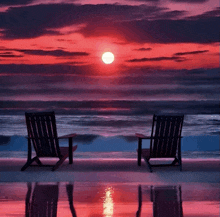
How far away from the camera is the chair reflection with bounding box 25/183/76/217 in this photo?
3939 mm

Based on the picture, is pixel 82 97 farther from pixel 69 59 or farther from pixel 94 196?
pixel 94 196

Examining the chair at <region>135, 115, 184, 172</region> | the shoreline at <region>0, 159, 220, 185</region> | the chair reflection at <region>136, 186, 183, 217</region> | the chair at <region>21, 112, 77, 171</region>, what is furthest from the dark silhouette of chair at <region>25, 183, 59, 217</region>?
the chair at <region>135, 115, 184, 172</region>

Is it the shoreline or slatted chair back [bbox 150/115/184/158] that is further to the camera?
slatted chair back [bbox 150/115/184/158]

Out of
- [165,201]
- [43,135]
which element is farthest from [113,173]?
[165,201]

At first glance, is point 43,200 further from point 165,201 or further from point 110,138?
point 110,138

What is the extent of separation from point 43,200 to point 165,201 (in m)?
1.29

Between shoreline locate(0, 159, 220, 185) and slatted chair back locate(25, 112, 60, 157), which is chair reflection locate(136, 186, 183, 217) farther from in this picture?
slatted chair back locate(25, 112, 60, 157)

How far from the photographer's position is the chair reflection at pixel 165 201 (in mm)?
3932

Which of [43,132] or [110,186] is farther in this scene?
[43,132]

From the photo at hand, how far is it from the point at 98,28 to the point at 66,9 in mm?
1485

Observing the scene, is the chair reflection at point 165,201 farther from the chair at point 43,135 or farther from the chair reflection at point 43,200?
the chair at point 43,135

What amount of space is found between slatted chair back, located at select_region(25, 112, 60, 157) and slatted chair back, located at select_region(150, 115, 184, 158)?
4.89 feet

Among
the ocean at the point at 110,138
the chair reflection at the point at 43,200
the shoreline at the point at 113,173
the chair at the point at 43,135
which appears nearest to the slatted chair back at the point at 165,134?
the shoreline at the point at 113,173

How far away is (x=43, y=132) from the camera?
631cm
